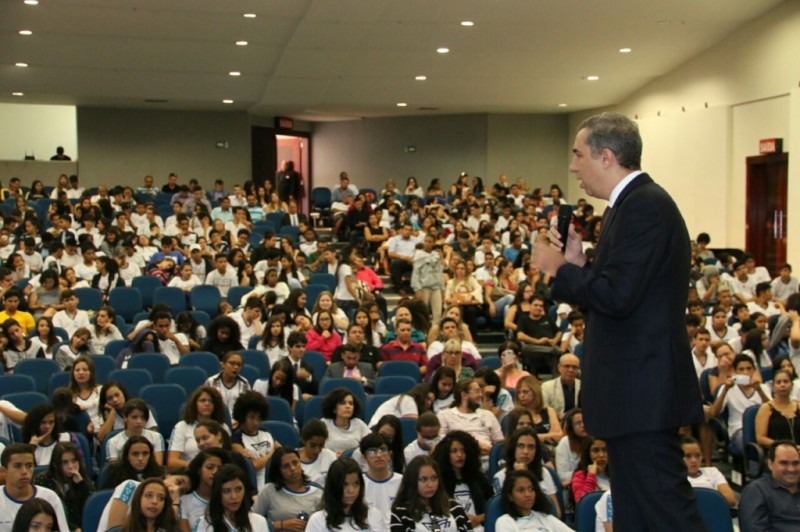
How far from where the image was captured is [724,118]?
55.5 ft

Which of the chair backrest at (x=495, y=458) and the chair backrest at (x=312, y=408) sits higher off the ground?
the chair backrest at (x=312, y=408)

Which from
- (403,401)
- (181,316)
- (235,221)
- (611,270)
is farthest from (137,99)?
(611,270)

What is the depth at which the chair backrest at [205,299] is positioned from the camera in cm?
1227

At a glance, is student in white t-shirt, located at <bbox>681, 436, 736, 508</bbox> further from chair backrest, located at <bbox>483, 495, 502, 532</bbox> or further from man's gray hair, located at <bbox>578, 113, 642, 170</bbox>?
man's gray hair, located at <bbox>578, 113, 642, 170</bbox>

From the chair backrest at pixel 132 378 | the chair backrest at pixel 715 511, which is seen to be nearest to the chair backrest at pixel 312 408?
the chair backrest at pixel 132 378

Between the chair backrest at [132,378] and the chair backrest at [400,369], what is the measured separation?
1890 mm

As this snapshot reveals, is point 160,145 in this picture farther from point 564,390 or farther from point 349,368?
point 564,390

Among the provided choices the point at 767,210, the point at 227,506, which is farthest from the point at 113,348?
the point at 767,210

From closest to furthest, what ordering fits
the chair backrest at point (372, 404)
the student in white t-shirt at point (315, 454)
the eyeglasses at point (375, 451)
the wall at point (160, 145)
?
the eyeglasses at point (375, 451) < the student in white t-shirt at point (315, 454) < the chair backrest at point (372, 404) < the wall at point (160, 145)

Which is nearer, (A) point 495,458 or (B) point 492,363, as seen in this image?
(A) point 495,458

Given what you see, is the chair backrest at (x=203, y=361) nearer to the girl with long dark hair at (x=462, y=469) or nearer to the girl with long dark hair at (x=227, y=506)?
the girl with long dark hair at (x=462, y=469)

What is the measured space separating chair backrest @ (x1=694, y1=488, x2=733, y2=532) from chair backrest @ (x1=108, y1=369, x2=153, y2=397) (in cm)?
434

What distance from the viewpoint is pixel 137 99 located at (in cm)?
2100

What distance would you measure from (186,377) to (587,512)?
12.4ft
